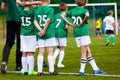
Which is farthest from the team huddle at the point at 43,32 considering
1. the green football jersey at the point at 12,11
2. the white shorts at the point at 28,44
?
the green football jersey at the point at 12,11

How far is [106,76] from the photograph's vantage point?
10.4 meters

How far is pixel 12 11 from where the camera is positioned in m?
11.8

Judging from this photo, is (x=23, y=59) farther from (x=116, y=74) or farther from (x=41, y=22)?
(x=116, y=74)

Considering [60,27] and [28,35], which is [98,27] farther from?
[28,35]

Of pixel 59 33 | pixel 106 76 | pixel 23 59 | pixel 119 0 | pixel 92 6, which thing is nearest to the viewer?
pixel 106 76

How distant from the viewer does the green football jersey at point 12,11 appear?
11.7 metres

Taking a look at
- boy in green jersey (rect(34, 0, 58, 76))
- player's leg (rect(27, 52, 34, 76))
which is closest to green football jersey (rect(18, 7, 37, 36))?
boy in green jersey (rect(34, 0, 58, 76))

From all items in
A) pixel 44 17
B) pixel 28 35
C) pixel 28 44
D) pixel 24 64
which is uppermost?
pixel 44 17

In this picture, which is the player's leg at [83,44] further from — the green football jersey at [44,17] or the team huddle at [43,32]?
the green football jersey at [44,17]

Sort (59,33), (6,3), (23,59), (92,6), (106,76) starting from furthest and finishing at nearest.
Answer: (92,6)
(59,33)
(6,3)
(23,59)
(106,76)

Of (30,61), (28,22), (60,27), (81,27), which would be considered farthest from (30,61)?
(60,27)

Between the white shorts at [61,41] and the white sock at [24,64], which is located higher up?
the white shorts at [61,41]

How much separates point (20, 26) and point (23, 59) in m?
1.07

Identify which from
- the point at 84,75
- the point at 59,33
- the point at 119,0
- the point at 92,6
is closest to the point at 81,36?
the point at 84,75
